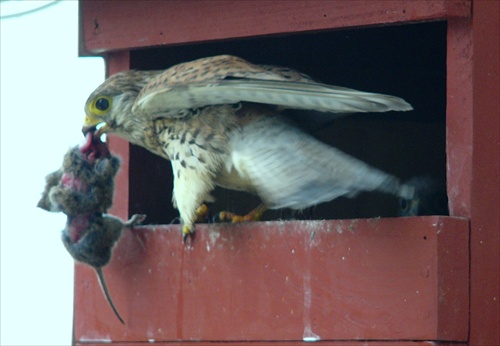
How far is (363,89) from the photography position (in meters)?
3.90

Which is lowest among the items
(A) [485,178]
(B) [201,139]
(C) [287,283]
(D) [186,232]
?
A: (C) [287,283]

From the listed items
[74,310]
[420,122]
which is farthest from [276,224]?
[420,122]

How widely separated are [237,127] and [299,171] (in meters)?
0.31

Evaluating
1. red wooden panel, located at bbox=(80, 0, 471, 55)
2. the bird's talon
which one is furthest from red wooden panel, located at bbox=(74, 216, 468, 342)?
red wooden panel, located at bbox=(80, 0, 471, 55)

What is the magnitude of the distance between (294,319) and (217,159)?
45cm

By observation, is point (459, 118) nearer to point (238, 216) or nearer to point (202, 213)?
point (238, 216)

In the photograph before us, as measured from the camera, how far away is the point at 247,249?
290 cm

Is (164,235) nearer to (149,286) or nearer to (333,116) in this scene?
(149,286)

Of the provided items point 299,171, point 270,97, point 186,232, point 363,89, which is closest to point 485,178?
point 299,171

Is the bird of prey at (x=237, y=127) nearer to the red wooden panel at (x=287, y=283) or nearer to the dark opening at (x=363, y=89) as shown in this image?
the red wooden panel at (x=287, y=283)

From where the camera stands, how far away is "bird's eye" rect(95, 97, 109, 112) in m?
3.30

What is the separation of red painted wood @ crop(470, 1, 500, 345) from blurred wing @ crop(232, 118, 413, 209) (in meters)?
0.21

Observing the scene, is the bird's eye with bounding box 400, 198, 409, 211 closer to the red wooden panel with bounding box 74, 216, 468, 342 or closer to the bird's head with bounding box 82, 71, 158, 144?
the red wooden panel with bounding box 74, 216, 468, 342

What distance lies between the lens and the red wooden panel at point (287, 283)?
8.29 ft
